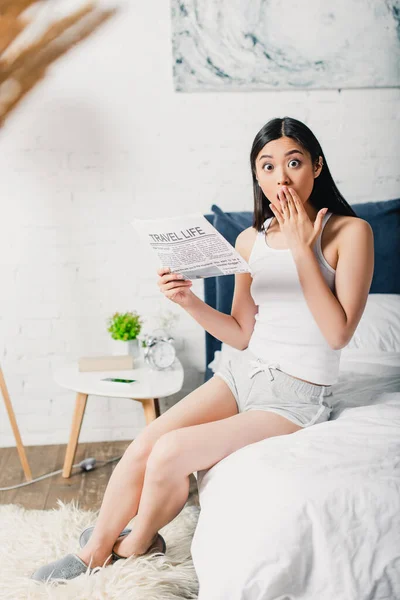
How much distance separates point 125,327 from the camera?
255 centimetres

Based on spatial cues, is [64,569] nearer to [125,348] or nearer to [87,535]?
[87,535]

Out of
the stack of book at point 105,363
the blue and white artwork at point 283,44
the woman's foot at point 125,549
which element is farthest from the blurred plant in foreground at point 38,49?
the woman's foot at point 125,549

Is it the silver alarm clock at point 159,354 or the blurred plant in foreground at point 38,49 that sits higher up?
the blurred plant in foreground at point 38,49

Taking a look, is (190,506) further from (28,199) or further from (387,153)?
(387,153)

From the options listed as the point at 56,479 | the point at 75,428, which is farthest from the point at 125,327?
the point at 56,479

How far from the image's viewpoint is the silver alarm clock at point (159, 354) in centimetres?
249

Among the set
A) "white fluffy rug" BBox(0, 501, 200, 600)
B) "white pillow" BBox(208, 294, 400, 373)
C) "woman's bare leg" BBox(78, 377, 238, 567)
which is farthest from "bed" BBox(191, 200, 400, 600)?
"white pillow" BBox(208, 294, 400, 373)

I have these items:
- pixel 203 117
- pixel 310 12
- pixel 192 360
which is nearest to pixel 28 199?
pixel 203 117

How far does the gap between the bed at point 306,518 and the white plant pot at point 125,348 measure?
3.67ft

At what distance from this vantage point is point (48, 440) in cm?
286

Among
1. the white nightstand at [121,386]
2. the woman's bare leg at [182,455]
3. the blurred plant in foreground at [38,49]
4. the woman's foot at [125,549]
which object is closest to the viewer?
the woman's bare leg at [182,455]

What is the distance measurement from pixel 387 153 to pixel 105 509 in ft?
6.71

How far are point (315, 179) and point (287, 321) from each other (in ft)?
1.33

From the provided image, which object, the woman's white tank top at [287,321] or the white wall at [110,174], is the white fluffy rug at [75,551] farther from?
the white wall at [110,174]
